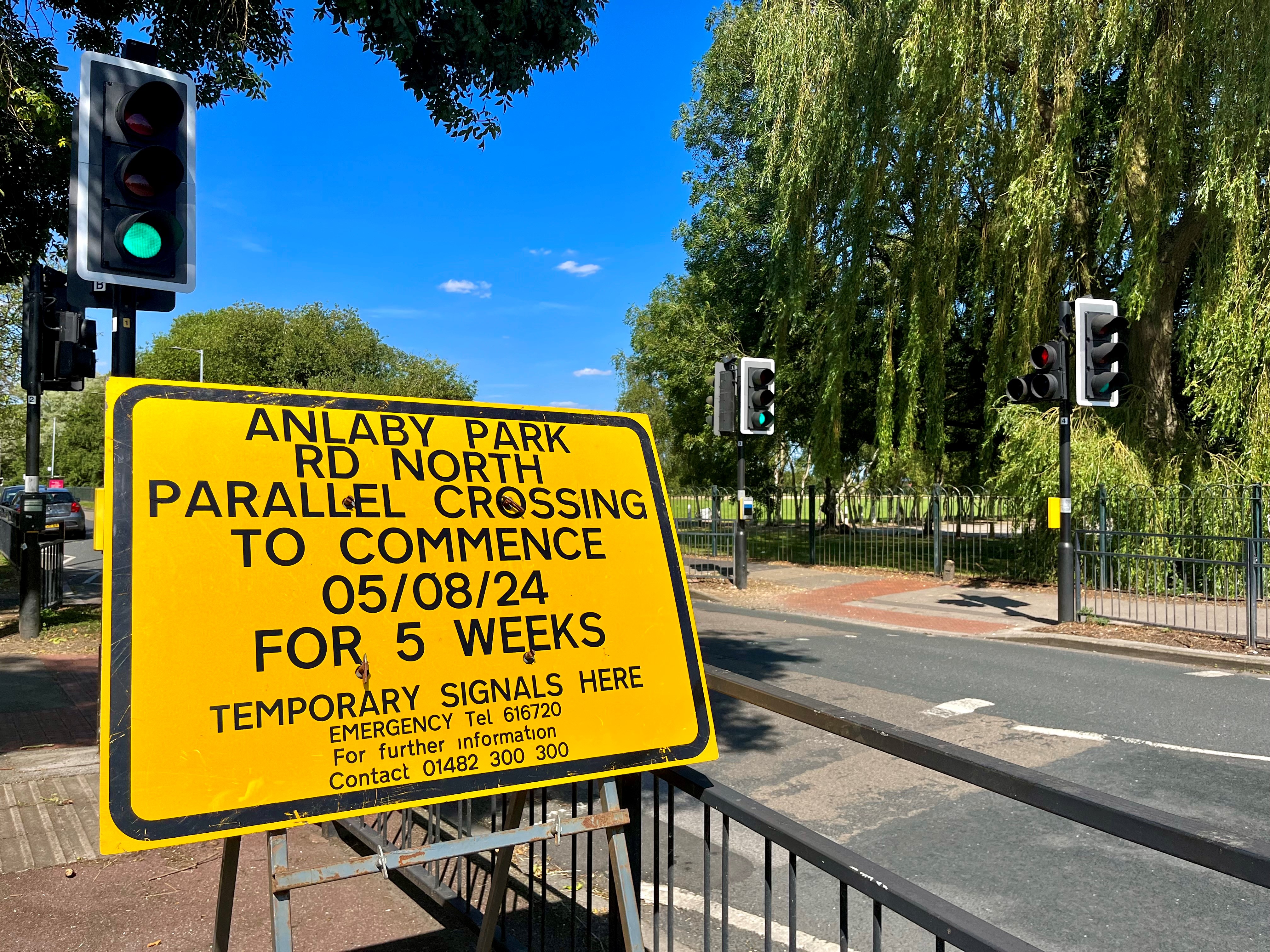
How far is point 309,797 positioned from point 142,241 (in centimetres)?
318

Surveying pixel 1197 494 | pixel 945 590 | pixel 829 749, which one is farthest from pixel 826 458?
pixel 829 749

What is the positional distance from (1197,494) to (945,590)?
441 centimetres

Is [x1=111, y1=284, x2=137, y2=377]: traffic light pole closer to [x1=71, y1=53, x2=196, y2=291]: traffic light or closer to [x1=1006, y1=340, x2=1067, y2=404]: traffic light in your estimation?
[x1=71, y1=53, x2=196, y2=291]: traffic light

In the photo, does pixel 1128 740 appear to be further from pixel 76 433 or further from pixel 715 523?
pixel 76 433

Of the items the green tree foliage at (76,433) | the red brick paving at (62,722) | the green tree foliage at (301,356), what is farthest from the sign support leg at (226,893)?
the green tree foliage at (76,433)

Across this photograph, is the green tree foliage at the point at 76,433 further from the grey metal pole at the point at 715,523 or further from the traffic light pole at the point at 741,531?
the traffic light pole at the point at 741,531

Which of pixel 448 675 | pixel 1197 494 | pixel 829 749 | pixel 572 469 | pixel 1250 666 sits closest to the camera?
pixel 448 675

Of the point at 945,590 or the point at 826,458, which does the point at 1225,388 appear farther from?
the point at 826,458

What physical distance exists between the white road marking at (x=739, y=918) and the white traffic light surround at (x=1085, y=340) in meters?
9.31

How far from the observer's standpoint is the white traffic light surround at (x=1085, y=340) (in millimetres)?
11234

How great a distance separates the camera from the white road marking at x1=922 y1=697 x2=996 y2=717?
718 centimetres

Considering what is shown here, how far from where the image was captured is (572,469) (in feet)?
8.78

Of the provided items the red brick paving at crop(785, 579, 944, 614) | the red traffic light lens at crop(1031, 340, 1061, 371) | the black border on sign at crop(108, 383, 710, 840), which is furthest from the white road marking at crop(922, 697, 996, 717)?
the red brick paving at crop(785, 579, 944, 614)

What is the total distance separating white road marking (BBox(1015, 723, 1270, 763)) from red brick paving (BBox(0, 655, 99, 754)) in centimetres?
661
